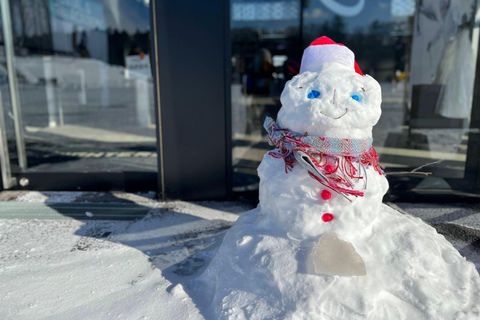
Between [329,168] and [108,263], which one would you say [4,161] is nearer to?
[108,263]

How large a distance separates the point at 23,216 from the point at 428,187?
13.5 ft

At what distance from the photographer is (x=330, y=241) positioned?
6.72 feet

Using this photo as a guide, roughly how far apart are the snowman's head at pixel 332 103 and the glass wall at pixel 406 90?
1970mm

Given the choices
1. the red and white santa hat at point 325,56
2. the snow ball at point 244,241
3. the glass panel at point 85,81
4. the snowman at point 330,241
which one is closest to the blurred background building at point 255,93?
the glass panel at point 85,81

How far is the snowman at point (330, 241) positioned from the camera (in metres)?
1.96

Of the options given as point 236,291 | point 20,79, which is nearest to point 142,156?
point 236,291

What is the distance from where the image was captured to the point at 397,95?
522cm

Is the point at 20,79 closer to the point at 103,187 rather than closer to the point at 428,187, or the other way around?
the point at 103,187

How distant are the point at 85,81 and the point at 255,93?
7.85m

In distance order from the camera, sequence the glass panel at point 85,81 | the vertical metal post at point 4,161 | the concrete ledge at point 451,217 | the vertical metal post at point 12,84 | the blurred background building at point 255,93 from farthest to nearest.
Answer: the glass panel at point 85,81 → the vertical metal post at point 12,84 → the vertical metal post at point 4,161 → the blurred background building at point 255,93 → the concrete ledge at point 451,217

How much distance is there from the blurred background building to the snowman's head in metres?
1.70

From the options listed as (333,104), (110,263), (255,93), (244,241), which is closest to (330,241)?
(244,241)

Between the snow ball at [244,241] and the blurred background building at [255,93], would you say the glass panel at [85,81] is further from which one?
the snow ball at [244,241]

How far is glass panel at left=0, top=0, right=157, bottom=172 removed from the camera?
698 centimetres
